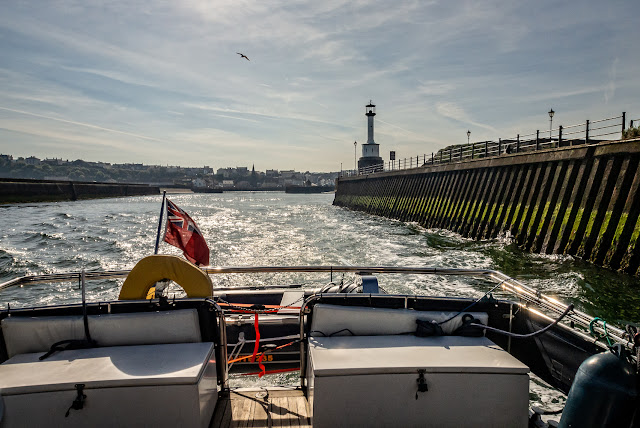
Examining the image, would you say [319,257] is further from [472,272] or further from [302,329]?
[302,329]

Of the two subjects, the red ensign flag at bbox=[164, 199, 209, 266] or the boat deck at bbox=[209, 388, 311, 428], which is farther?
the red ensign flag at bbox=[164, 199, 209, 266]

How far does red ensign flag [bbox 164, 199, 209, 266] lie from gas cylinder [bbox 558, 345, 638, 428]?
4.73 meters

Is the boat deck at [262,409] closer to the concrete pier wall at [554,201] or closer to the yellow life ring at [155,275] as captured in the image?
the yellow life ring at [155,275]

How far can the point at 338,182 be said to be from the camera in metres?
64.9

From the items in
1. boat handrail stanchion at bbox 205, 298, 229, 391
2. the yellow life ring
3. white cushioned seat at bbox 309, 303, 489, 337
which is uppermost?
the yellow life ring

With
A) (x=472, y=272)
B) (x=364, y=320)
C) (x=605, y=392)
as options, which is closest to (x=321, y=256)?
(x=472, y=272)

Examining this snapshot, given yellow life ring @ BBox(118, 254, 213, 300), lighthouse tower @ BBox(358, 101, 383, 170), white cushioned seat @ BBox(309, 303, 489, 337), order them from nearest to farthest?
white cushioned seat @ BBox(309, 303, 489, 337) → yellow life ring @ BBox(118, 254, 213, 300) → lighthouse tower @ BBox(358, 101, 383, 170)

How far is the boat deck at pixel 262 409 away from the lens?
390cm

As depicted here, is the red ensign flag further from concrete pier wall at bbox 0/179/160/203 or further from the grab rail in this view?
concrete pier wall at bbox 0/179/160/203

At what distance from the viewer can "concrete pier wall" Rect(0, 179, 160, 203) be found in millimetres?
51638

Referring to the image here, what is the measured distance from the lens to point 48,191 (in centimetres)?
6053

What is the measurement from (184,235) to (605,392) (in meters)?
5.10

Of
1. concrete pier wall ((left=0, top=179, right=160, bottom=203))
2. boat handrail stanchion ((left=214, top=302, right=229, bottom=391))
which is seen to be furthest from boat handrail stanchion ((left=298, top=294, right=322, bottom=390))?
concrete pier wall ((left=0, top=179, right=160, bottom=203))

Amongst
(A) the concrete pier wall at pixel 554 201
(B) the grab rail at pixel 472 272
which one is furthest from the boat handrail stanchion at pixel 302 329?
(A) the concrete pier wall at pixel 554 201
